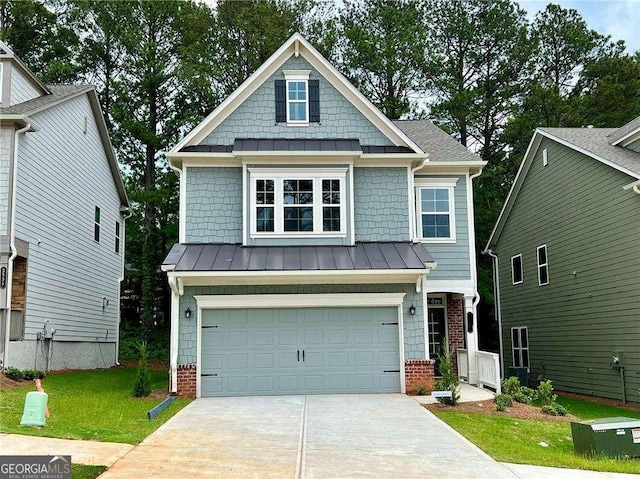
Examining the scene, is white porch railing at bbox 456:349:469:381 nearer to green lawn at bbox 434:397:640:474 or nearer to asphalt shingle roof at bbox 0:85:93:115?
green lawn at bbox 434:397:640:474

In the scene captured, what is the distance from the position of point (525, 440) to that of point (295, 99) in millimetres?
10107

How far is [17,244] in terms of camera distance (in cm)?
1572

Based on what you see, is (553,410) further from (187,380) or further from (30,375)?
(30,375)

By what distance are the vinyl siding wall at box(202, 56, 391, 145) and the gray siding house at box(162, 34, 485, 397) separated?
3 centimetres

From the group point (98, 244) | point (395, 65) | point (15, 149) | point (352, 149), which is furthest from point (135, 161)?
point (352, 149)

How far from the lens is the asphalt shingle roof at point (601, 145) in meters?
16.3

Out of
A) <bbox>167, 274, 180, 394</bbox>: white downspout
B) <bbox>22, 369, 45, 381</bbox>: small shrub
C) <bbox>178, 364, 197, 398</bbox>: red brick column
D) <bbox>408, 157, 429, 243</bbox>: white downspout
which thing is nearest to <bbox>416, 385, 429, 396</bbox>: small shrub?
<bbox>408, 157, 429, 243</bbox>: white downspout

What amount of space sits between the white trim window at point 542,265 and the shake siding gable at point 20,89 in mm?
16046

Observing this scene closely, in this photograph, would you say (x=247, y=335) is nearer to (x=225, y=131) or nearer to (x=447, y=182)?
(x=225, y=131)

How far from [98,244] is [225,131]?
8.90m

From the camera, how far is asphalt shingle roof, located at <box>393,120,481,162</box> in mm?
17234

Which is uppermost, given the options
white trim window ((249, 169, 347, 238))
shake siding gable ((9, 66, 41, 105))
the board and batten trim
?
shake siding gable ((9, 66, 41, 105))

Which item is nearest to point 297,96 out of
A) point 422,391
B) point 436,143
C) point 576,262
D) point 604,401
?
point 436,143

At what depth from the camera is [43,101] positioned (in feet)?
58.5
